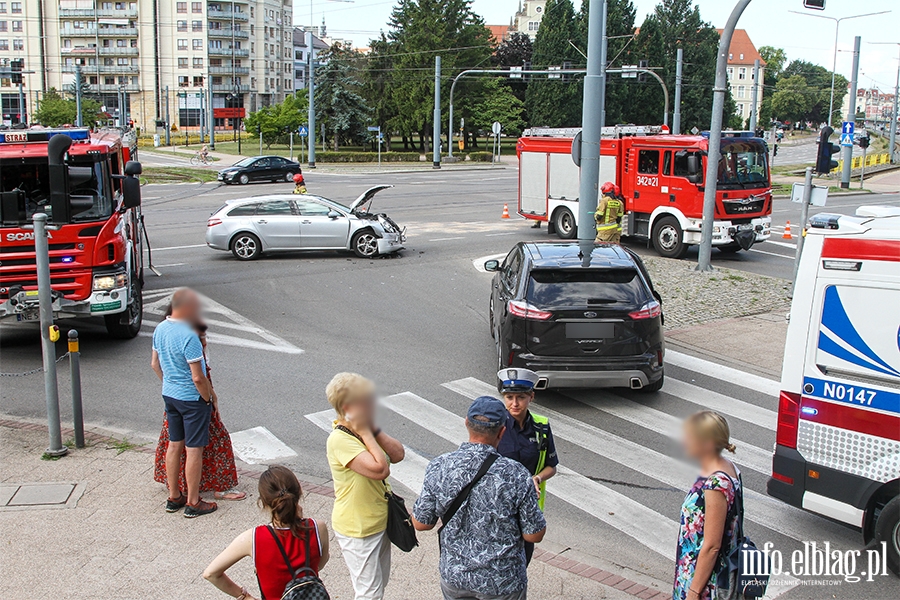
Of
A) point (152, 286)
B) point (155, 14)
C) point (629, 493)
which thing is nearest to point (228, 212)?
point (152, 286)

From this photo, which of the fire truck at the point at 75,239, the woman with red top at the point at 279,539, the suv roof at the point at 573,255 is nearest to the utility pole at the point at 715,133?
the suv roof at the point at 573,255

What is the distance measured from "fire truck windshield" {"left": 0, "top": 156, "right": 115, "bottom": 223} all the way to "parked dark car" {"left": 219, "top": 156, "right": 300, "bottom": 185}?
106 feet

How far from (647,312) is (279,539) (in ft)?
19.8

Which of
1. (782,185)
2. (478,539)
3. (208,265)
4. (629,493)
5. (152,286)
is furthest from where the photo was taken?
(782,185)

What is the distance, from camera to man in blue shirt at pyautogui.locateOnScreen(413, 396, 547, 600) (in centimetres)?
393

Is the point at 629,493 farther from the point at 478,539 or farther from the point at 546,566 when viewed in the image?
the point at 478,539

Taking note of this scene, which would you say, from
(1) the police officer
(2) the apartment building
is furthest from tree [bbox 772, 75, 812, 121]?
(1) the police officer

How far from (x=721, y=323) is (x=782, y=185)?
33.0m


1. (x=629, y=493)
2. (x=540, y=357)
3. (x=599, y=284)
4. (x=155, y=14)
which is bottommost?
(x=629, y=493)

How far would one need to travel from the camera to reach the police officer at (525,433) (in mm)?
4930

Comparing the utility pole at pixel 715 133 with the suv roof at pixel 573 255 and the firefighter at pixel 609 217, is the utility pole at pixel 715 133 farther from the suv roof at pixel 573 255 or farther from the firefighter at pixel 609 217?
the suv roof at pixel 573 255

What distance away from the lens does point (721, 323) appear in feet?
45.0

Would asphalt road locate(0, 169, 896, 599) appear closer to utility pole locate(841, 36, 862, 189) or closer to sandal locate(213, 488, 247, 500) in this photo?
sandal locate(213, 488, 247, 500)

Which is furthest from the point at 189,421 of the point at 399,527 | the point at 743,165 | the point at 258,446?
the point at 743,165
